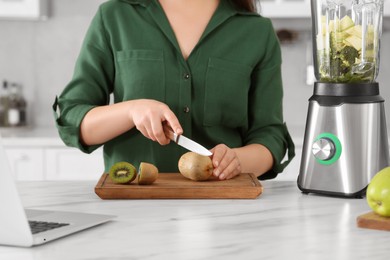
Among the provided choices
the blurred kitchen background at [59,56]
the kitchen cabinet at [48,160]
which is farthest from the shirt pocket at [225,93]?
the blurred kitchen background at [59,56]

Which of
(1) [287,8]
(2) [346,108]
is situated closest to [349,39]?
(2) [346,108]

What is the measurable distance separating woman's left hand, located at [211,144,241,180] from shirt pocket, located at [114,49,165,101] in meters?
0.32

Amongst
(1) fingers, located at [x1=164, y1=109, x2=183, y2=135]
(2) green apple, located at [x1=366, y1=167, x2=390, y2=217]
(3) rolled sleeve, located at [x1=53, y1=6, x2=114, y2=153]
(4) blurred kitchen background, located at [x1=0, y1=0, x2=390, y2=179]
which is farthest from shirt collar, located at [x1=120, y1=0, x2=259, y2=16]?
(4) blurred kitchen background, located at [x1=0, y1=0, x2=390, y2=179]

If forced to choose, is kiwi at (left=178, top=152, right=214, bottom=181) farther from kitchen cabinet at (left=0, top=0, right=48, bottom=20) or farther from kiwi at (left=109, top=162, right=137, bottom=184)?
kitchen cabinet at (left=0, top=0, right=48, bottom=20)

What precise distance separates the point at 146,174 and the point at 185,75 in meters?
0.44

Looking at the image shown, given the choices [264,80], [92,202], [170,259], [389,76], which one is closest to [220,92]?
[264,80]

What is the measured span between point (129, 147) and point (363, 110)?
2.14ft

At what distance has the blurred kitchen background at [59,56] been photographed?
12.8 ft

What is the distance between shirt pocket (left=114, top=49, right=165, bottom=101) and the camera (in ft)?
6.07

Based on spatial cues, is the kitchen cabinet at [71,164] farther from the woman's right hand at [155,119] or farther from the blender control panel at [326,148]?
the blender control panel at [326,148]

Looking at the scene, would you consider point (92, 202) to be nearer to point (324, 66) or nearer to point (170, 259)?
point (170, 259)

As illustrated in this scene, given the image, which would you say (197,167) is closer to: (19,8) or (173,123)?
(173,123)

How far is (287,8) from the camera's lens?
347cm

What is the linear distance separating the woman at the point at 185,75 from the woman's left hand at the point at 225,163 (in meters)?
0.21
